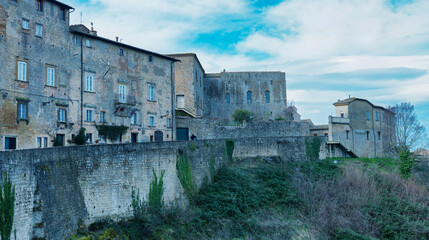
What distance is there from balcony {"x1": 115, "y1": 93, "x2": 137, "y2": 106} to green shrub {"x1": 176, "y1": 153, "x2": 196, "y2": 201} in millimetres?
9916

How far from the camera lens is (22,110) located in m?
23.4

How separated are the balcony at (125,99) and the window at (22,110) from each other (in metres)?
6.98

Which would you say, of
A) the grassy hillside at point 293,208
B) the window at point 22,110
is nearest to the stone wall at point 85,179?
the grassy hillside at point 293,208

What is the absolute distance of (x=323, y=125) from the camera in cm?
3816

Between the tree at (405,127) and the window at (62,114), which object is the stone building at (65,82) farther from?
the tree at (405,127)


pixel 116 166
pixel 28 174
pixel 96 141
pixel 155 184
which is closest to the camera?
pixel 28 174

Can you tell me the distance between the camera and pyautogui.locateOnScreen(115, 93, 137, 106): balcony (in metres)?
29.3

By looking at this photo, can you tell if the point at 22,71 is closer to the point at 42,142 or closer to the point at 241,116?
the point at 42,142

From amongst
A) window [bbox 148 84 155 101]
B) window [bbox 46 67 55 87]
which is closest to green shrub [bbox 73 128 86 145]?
window [bbox 46 67 55 87]

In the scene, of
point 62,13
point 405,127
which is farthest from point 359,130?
point 62,13

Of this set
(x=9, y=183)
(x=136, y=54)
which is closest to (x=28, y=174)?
(x=9, y=183)

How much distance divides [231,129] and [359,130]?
13247mm

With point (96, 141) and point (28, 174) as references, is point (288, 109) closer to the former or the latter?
point (96, 141)

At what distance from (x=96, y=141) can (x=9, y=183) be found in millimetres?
16438
